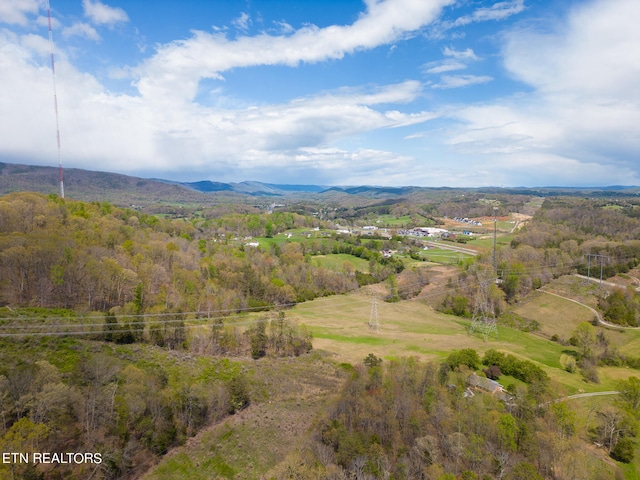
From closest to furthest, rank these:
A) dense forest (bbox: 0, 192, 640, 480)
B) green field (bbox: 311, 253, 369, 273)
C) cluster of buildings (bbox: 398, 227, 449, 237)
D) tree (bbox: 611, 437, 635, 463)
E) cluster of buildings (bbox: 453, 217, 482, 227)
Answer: dense forest (bbox: 0, 192, 640, 480)
tree (bbox: 611, 437, 635, 463)
green field (bbox: 311, 253, 369, 273)
cluster of buildings (bbox: 398, 227, 449, 237)
cluster of buildings (bbox: 453, 217, 482, 227)

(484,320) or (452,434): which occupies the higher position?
(452,434)

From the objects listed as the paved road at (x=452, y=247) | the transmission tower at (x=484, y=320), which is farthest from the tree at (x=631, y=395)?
the paved road at (x=452, y=247)

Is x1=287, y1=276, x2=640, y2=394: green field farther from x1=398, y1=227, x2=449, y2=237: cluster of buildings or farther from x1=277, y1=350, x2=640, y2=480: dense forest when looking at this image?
x1=398, y1=227, x2=449, y2=237: cluster of buildings

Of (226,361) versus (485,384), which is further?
(226,361)

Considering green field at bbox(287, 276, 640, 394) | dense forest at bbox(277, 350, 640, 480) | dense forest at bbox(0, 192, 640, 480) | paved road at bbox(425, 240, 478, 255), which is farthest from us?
paved road at bbox(425, 240, 478, 255)

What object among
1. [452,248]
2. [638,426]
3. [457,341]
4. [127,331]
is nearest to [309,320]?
[457,341]

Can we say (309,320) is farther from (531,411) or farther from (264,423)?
(531,411)

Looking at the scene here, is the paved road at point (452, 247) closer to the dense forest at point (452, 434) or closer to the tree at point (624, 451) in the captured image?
the dense forest at point (452, 434)

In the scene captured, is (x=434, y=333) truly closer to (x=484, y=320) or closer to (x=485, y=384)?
(x=484, y=320)

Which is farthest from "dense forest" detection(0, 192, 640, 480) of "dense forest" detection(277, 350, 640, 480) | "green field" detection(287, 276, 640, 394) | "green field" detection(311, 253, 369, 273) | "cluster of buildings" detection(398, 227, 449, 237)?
"cluster of buildings" detection(398, 227, 449, 237)

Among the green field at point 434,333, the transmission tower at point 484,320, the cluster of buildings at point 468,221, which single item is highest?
the cluster of buildings at point 468,221

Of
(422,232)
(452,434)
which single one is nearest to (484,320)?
(452,434)

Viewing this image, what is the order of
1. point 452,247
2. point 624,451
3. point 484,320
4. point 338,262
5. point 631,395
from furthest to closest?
point 452,247, point 338,262, point 484,320, point 631,395, point 624,451
